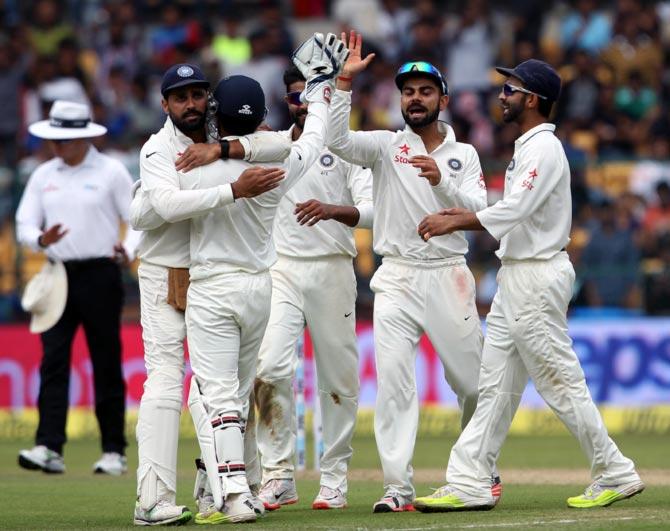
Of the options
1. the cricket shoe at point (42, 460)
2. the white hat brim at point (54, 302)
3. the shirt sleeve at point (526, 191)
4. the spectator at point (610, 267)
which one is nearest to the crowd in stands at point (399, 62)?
the spectator at point (610, 267)

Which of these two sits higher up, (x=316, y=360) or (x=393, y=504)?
(x=316, y=360)

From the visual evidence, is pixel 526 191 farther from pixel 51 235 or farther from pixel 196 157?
pixel 51 235

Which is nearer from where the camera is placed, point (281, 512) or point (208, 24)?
point (281, 512)

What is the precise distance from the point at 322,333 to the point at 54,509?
1.99 metres

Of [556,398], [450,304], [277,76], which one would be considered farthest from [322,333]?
[277,76]

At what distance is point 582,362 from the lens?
16.3 meters

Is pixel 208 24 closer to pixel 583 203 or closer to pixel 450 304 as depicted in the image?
pixel 583 203

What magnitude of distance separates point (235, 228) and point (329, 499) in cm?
195

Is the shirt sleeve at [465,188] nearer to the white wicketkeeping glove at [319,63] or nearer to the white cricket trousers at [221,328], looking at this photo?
the white wicketkeeping glove at [319,63]

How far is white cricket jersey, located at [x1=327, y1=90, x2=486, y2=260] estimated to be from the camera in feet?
30.8

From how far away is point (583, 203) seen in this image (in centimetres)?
1723

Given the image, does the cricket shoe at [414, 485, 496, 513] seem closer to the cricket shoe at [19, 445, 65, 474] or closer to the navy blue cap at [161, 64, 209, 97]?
the navy blue cap at [161, 64, 209, 97]

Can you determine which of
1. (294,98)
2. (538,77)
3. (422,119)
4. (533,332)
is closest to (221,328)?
(533,332)

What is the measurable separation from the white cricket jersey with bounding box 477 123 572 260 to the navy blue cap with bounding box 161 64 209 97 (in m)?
1.70
